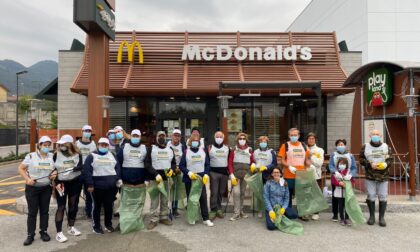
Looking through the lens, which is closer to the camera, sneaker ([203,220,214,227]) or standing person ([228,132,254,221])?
sneaker ([203,220,214,227])

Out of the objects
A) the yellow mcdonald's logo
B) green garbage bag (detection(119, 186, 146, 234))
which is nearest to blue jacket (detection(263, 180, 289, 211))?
green garbage bag (detection(119, 186, 146, 234))

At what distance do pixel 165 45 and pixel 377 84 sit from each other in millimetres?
8214

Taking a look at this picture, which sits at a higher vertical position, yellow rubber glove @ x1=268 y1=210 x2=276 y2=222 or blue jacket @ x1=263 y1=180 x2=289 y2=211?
blue jacket @ x1=263 y1=180 x2=289 y2=211

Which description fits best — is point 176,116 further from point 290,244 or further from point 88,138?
point 290,244

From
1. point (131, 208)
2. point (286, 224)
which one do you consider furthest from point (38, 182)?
point (286, 224)

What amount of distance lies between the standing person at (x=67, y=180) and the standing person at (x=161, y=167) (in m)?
1.35

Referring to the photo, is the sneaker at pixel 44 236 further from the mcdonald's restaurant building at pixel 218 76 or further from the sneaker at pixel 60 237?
the mcdonald's restaurant building at pixel 218 76

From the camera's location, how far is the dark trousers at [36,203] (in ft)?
18.0

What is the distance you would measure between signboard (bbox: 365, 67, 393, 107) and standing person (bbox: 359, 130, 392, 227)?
3.85 meters

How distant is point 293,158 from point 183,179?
2359 millimetres

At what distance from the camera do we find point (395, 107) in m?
9.70

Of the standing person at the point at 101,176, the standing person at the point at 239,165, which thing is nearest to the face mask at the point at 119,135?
the standing person at the point at 101,176

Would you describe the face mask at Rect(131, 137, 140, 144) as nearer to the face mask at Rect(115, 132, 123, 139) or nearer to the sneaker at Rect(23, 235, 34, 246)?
the face mask at Rect(115, 132, 123, 139)

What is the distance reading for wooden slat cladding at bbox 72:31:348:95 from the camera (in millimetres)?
12422
